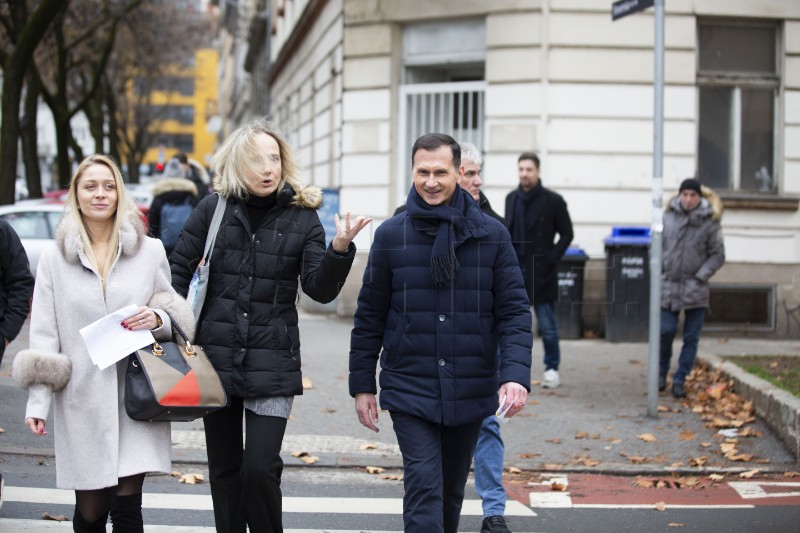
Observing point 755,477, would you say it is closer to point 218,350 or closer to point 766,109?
point 218,350

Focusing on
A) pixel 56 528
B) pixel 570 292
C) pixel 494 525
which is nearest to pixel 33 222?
pixel 570 292

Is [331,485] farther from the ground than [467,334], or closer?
closer

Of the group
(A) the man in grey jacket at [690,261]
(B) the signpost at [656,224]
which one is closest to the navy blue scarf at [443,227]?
(B) the signpost at [656,224]

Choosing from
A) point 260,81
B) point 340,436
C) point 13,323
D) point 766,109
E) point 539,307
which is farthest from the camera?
point 260,81

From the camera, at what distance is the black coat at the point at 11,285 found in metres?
6.02

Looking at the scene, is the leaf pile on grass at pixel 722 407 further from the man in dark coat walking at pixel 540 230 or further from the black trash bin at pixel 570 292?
the black trash bin at pixel 570 292

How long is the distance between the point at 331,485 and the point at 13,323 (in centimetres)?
236

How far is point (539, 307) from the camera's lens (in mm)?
10328

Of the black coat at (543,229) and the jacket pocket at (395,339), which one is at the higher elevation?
the black coat at (543,229)

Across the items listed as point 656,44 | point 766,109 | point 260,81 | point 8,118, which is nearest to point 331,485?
point 656,44

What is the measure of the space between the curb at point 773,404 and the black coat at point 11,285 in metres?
5.35

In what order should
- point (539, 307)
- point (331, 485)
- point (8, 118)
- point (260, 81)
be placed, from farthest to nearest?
point (260, 81) → point (8, 118) → point (539, 307) → point (331, 485)

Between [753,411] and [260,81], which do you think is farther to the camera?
[260,81]

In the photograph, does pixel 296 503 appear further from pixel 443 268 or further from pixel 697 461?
pixel 697 461
